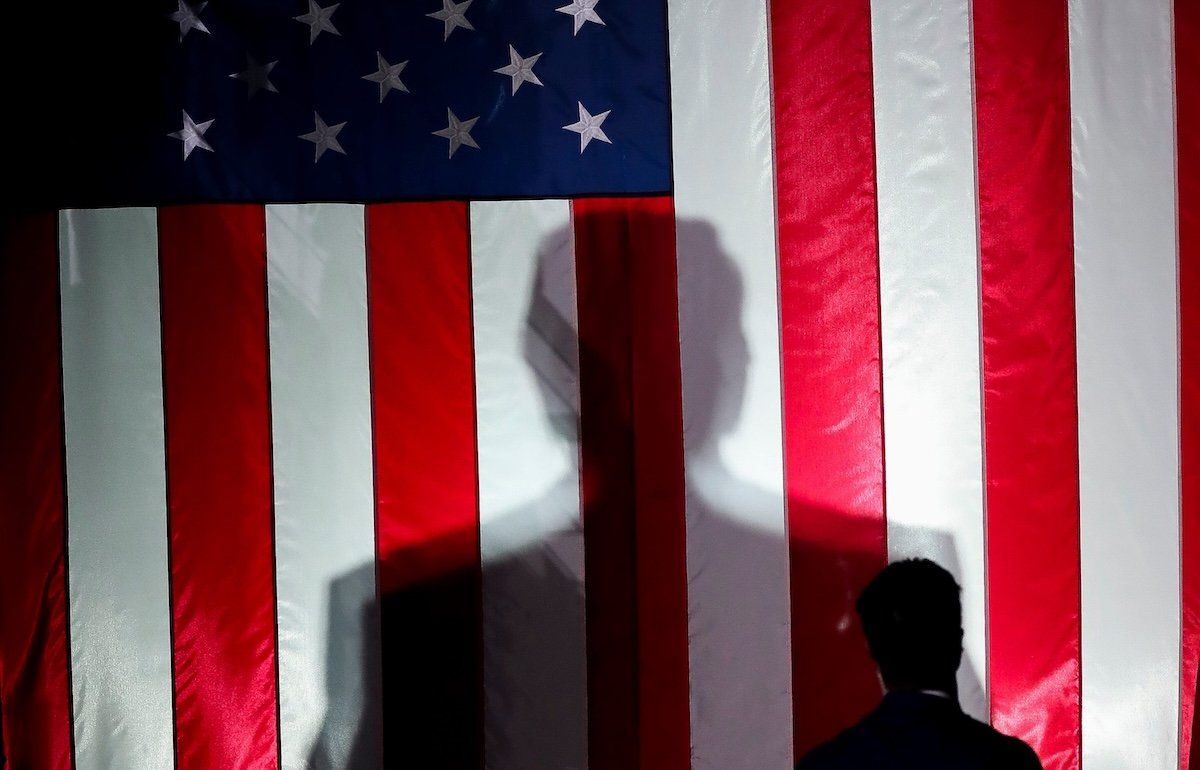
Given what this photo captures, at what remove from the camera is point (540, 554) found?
2184 millimetres

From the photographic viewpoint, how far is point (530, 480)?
2188 millimetres

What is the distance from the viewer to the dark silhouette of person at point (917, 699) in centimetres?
122

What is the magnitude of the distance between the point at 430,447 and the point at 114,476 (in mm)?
749

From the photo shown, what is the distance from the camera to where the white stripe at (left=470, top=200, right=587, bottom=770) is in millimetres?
2180

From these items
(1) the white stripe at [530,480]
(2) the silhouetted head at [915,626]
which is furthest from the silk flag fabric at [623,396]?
(2) the silhouetted head at [915,626]

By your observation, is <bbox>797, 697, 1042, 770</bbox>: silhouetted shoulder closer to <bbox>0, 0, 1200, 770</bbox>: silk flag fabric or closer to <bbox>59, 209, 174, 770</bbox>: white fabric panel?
<bbox>0, 0, 1200, 770</bbox>: silk flag fabric

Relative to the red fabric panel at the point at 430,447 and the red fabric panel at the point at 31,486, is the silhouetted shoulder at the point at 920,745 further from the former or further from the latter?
the red fabric panel at the point at 31,486

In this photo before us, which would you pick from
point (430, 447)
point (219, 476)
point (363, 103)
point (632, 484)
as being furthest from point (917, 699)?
point (363, 103)

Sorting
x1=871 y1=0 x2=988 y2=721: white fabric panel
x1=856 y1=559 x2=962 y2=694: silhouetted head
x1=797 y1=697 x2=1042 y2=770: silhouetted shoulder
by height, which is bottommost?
x1=797 y1=697 x2=1042 y2=770: silhouetted shoulder

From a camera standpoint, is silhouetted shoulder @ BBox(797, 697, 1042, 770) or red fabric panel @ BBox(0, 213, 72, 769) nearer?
silhouetted shoulder @ BBox(797, 697, 1042, 770)

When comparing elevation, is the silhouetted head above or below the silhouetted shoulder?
above

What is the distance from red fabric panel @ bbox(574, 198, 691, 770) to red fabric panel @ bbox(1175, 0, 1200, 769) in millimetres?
1181

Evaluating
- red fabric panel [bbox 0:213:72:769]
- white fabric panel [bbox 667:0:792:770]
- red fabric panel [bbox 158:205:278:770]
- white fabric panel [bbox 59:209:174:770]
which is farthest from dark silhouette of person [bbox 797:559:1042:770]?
red fabric panel [bbox 0:213:72:769]

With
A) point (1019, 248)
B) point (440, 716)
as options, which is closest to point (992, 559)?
point (1019, 248)
